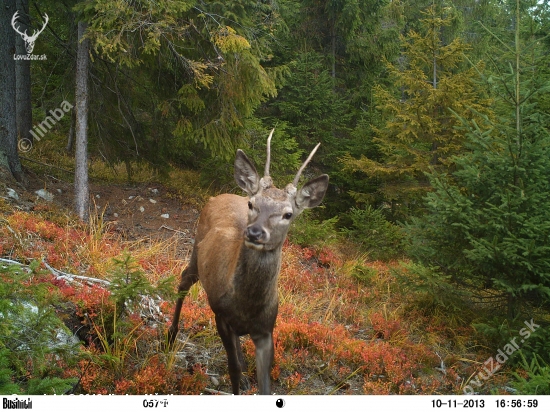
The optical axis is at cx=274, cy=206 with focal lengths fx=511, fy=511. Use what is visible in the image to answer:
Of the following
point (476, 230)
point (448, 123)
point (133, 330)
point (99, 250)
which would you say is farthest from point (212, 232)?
point (448, 123)

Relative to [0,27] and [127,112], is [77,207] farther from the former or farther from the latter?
[0,27]

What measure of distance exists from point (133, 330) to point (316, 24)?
1352cm

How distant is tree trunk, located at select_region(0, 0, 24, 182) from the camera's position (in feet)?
29.0

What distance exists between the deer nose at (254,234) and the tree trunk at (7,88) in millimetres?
6888

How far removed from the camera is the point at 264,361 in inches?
169

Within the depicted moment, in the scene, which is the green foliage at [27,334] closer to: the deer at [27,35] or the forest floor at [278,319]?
the forest floor at [278,319]

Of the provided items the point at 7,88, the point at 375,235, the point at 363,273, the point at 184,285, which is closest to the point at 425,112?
the point at 375,235

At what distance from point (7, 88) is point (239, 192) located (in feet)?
15.8

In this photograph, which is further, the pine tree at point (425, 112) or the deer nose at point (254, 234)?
the pine tree at point (425, 112)

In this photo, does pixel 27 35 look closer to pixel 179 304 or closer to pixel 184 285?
pixel 184 285

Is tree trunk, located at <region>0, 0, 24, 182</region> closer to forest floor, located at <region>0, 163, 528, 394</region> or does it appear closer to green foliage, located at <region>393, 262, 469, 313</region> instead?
forest floor, located at <region>0, 163, 528, 394</region>

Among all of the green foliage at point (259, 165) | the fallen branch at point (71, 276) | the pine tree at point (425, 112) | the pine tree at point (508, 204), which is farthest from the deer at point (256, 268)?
the pine tree at point (425, 112)

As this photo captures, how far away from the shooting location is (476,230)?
656 cm

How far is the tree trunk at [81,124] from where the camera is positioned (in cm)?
837
